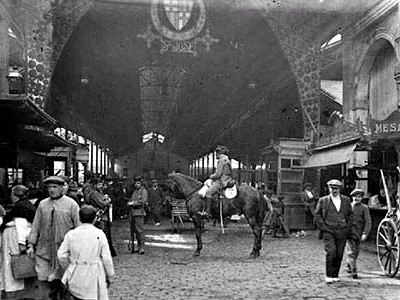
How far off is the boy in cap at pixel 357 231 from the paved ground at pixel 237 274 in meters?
0.27

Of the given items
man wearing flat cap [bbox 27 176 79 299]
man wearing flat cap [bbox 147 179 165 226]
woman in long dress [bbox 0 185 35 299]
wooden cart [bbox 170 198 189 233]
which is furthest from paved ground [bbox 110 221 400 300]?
man wearing flat cap [bbox 147 179 165 226]

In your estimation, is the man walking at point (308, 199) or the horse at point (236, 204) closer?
the horse at point (236, 204)

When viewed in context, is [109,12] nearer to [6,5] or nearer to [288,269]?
[6,5]

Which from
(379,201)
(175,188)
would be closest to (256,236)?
(175,188)

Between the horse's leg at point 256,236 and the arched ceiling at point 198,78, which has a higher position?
the arched ceiling at point 198,78

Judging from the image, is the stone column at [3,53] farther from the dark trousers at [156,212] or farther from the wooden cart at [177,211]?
the dark trousers at [156,212]

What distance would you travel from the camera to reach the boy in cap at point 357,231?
8844mm

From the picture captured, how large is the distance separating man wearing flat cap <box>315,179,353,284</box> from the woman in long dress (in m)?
4.59

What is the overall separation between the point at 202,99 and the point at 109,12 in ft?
30.5

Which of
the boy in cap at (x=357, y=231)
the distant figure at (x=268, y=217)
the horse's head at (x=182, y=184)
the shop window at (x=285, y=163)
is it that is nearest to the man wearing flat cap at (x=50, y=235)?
the boy in cap at (x=357, y=231)

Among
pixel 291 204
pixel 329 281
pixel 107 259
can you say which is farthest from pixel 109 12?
pixel 107 259

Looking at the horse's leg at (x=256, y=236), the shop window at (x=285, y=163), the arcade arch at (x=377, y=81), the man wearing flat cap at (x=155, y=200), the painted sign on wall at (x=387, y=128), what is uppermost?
the arcade arch at (x=377, y=81)

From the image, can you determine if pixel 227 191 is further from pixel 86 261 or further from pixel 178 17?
pixel 86 261

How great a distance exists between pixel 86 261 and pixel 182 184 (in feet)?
23.7
